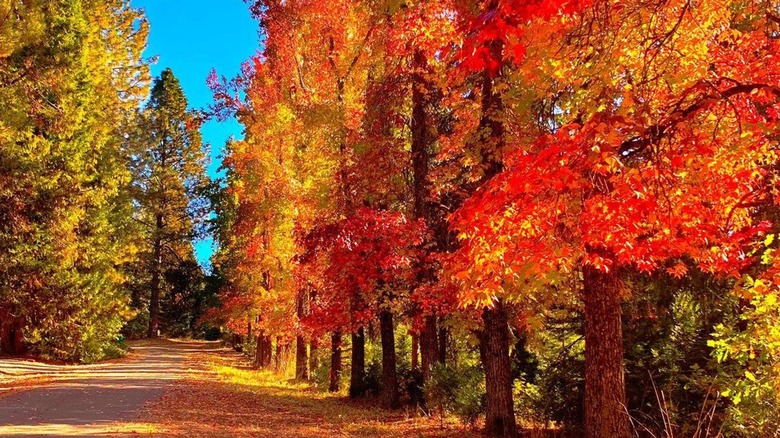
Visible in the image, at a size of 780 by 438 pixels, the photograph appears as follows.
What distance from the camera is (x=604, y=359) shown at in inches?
283

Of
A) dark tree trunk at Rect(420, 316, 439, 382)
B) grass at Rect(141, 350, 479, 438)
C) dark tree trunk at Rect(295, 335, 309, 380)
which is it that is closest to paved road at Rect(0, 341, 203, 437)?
grass at Rect(141, 350, 479, 438)

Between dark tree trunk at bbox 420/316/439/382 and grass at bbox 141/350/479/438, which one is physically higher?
dark tree trunk at bbox 420/316/439/382

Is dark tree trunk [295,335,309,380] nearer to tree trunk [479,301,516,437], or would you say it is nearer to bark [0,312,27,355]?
bark [0,312,27,355]

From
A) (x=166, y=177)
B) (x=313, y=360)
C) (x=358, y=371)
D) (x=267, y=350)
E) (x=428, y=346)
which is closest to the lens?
(x=428, y=346)

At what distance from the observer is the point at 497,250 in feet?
15.7

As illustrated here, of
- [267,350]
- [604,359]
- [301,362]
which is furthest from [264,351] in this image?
[604,359]

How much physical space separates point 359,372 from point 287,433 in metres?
5.57

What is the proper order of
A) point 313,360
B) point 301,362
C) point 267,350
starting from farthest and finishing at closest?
point 267,350 < point 313,360 < point 301,362

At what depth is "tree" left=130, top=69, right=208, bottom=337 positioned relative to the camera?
49250 mm

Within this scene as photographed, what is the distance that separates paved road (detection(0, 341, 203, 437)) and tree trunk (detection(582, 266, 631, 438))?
290 inches

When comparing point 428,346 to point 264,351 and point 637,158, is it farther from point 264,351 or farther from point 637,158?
point 264,351

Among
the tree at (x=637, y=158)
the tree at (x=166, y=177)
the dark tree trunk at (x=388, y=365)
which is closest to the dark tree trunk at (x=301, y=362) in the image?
the dark tree trunk at (x=388, y=365)

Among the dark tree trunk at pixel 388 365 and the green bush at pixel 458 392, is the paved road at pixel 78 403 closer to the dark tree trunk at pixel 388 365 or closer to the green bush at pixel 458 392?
the dark tree trunk at pixel 388 365

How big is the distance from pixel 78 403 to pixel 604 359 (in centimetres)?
1111
